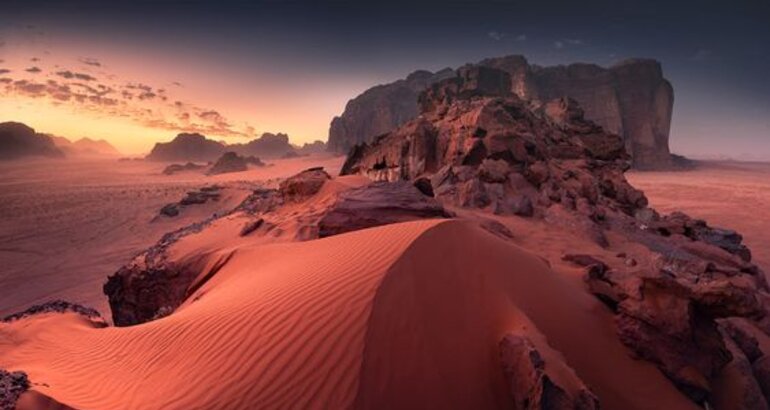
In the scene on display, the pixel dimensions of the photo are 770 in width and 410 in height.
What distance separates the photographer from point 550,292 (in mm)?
4191

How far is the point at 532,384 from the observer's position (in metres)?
2.71

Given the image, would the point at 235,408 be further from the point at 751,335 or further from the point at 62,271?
the point at 62,271

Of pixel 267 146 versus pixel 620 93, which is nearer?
pixel 620 93

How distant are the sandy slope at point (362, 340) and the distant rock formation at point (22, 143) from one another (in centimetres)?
8223

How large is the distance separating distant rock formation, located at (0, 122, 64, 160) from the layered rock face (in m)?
78.2

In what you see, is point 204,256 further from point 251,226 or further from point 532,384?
point 532,384

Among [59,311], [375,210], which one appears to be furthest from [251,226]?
[59,311]

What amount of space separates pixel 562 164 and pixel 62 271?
1807cm

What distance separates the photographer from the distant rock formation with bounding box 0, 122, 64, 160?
62.3 meters

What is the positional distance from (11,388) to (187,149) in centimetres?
9655

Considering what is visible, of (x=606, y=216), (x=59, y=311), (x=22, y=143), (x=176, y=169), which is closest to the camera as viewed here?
(x=59, y=311)

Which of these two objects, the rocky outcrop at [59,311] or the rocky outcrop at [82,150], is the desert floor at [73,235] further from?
the rocky outcrop at [82,150]

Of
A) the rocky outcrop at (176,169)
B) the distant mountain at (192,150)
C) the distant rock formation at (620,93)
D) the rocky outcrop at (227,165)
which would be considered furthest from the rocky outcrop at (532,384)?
the distant mountain at (192,150)

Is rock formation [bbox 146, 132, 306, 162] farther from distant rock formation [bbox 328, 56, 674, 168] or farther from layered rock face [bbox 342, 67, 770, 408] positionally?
layered rock face [bbox 342, 67, 770, 408]
